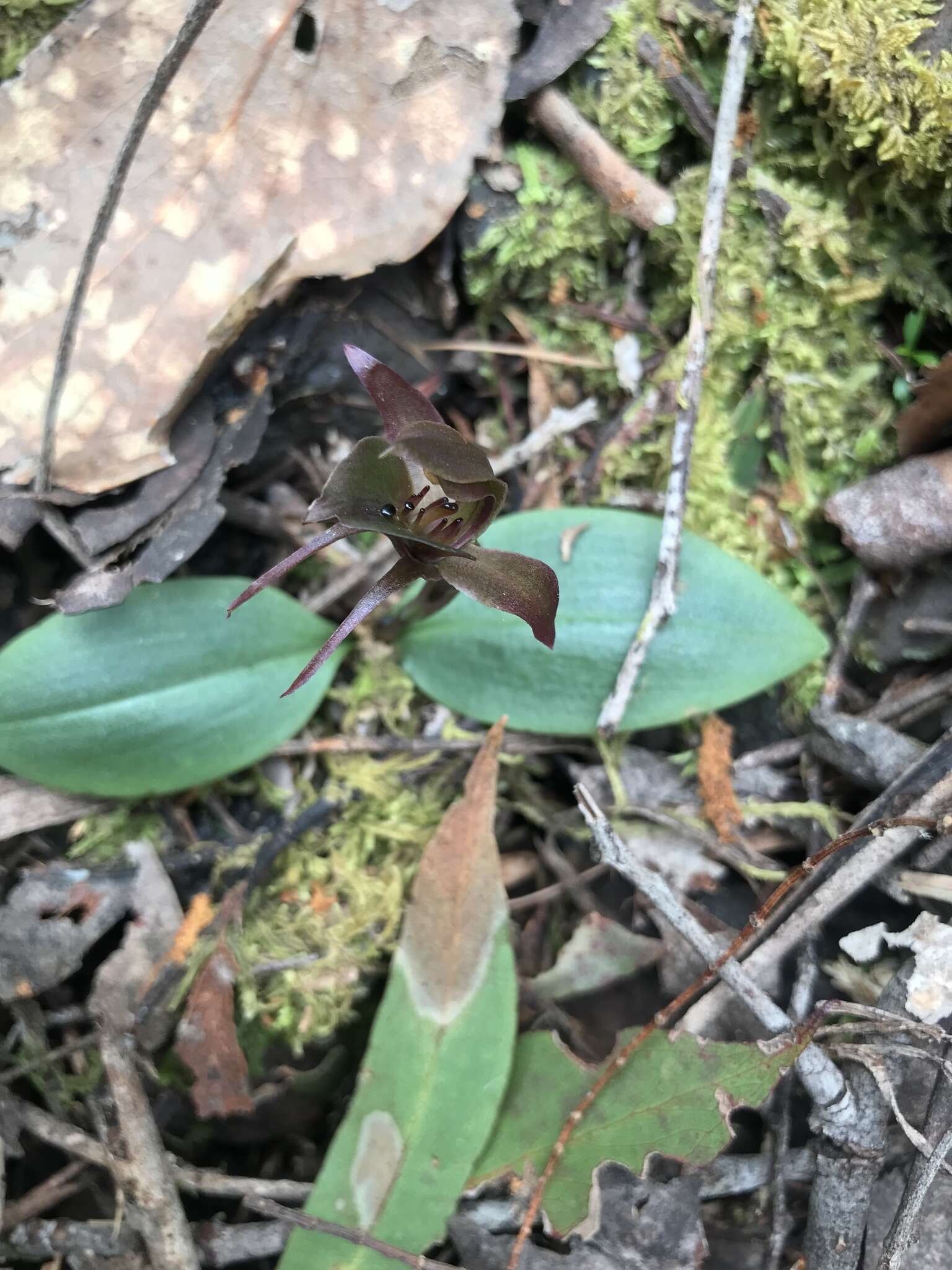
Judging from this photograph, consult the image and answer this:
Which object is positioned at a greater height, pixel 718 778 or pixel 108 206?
pixel 108 206

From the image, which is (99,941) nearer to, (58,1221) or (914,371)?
(58,1221)

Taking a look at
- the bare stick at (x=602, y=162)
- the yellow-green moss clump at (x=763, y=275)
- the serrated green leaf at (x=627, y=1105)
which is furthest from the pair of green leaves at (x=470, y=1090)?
the bare stick at (x=602, y=162)

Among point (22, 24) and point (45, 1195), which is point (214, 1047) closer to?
point (45, 1195)

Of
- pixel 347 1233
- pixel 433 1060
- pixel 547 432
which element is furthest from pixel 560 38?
pixel 347 1233

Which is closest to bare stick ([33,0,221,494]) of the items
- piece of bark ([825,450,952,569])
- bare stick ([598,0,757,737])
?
bare stick ([598,0,757,737])

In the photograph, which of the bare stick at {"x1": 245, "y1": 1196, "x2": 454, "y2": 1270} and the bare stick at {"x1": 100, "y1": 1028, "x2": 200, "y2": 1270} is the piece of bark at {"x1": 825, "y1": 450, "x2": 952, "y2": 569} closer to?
the bare stick at {"x1": 245, "y1": 1196, "x2": 454, "y2": 1270}
